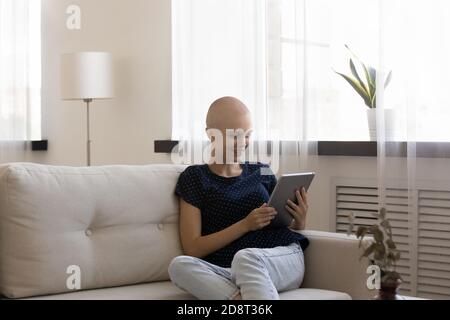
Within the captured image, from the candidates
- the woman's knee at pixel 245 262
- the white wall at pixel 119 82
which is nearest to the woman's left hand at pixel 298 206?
the woman's knee at pixel 245 262

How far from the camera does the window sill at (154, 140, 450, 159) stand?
10.6ft

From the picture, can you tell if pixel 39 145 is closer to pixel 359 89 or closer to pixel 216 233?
pixel 359 89

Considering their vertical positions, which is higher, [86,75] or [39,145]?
[86,75]

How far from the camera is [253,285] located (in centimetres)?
213

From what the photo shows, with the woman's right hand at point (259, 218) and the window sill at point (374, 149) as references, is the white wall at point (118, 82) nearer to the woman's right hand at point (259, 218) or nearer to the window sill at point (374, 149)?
the window sill at point (374, 149)

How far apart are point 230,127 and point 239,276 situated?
2.06ft

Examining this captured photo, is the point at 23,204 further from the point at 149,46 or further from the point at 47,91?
the point at 47,91

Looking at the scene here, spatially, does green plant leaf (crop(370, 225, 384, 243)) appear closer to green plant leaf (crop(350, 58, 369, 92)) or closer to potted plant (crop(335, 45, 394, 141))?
potted plant (crop(335, 45, 394, 141))

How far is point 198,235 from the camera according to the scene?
8.18 ft

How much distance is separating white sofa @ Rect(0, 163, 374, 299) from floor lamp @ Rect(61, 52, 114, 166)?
2.03 meters

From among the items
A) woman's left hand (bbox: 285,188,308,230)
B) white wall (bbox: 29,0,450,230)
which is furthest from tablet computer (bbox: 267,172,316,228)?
white wall (bbox: 29,0,450,230)

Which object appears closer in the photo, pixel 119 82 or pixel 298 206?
pixel 298 206

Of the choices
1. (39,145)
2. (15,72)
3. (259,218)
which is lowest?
(259,218)

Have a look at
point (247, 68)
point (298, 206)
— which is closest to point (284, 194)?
point (298, 206)
